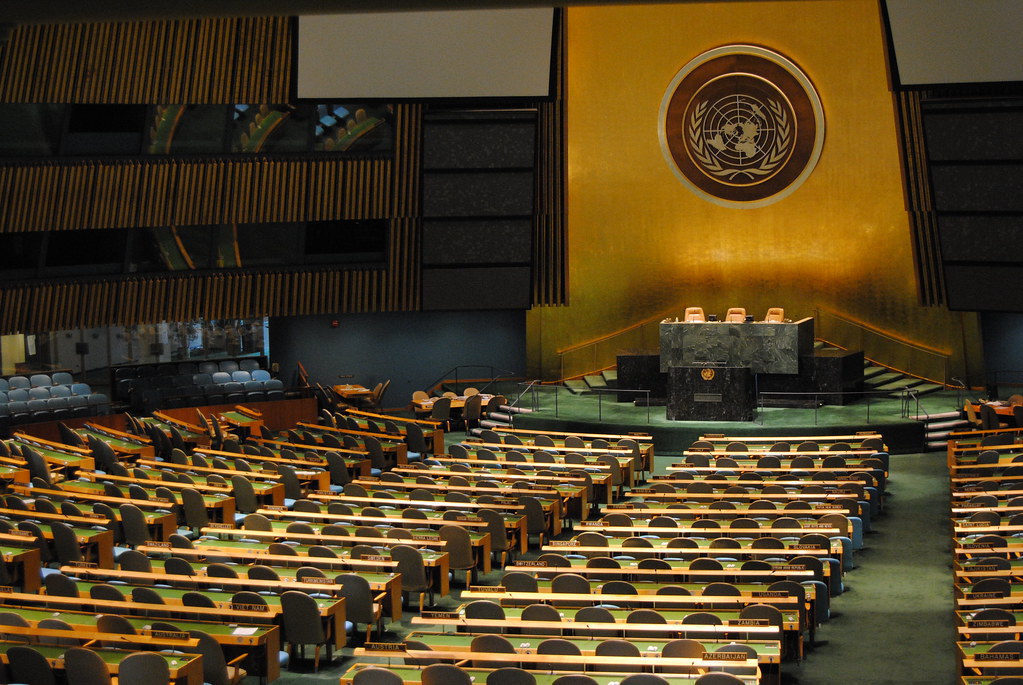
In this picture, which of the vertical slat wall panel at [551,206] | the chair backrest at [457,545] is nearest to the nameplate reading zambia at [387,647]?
the chair backrest at [457,545]

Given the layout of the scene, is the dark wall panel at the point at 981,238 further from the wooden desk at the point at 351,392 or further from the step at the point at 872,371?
the wooden desk at the point at 351,392

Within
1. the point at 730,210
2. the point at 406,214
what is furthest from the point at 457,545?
the point at 730,210

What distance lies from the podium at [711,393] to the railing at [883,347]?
478cm

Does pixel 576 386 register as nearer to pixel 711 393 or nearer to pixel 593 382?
pixel 593 382

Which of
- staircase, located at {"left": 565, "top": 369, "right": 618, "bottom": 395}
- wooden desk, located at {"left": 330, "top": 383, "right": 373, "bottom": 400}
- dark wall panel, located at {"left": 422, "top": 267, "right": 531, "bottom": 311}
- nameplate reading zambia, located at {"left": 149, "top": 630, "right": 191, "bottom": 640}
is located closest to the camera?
nameplate reading zambia, located at {"left": 149, "top": 630, "right": 191, "bottom": 640}

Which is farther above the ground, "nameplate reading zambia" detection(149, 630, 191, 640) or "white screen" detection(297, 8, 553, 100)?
"white screen" detection(297, 8, 553, 100)

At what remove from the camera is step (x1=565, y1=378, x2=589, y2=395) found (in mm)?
25081

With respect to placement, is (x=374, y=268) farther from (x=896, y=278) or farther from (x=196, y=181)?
(x=896, y=278)

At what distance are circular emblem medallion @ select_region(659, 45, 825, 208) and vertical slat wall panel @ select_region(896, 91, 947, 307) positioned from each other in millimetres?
3504

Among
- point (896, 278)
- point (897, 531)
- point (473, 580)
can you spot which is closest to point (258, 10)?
point (473, 580)

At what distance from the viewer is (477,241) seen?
23359mm

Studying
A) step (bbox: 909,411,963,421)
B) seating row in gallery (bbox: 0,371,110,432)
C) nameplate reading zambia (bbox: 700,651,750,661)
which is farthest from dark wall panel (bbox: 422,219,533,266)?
nameplate reading zambia (bbox: 700,651,750,661)

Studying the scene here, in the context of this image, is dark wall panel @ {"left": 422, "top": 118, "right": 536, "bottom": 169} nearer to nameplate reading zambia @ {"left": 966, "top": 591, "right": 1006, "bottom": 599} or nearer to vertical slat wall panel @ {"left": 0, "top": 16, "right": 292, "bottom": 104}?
vertical slat wall panel @ {"left": 0, "top": 16, "right": 292, "bottom": 104}

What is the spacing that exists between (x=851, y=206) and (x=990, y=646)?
17629 mm
